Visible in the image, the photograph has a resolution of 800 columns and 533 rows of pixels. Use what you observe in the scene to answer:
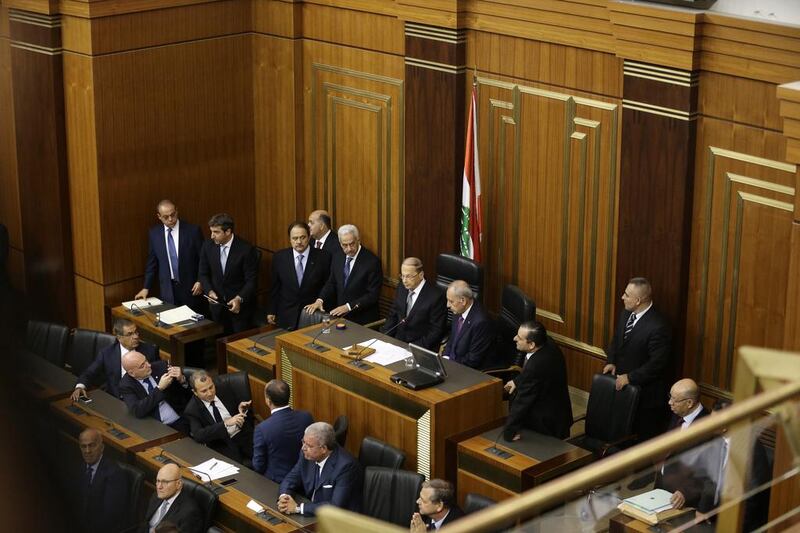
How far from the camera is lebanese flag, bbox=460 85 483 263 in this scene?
8312 millimetres

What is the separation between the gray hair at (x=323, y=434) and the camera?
6.16 meters

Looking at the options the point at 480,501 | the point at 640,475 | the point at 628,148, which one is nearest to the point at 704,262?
the point at 628,148

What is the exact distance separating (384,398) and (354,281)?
1.85 m

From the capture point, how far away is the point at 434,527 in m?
5.70

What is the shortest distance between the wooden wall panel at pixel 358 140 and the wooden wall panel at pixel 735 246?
277 cm

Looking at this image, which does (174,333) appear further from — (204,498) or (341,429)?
(204,498)

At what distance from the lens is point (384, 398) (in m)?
7.01

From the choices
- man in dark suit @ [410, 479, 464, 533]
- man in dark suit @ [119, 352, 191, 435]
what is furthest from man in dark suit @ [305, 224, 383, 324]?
man in dark suit @ [410, 479, 464, 533]

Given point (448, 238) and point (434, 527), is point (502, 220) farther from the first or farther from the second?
point (434, 527)

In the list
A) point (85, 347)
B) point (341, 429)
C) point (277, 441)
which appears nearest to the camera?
point (277, 441)

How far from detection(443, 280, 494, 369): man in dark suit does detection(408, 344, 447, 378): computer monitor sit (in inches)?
15.0

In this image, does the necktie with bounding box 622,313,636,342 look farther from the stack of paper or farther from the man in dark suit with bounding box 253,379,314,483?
the stack of paper

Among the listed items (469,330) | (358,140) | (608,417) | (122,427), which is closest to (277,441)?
(122,427)

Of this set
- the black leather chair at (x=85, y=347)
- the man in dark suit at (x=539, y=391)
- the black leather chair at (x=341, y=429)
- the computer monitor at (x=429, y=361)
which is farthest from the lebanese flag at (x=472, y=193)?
the black leather chair at (x=85, y=347)
